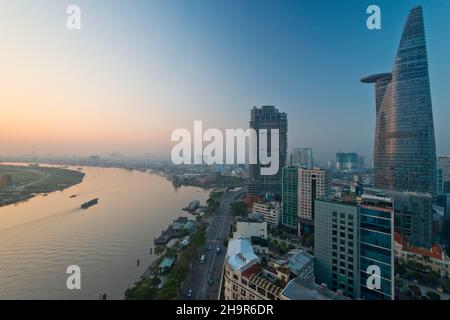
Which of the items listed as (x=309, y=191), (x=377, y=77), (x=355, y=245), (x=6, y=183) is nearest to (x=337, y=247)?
(x=355, y=245)

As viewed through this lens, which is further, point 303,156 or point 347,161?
point 347,161

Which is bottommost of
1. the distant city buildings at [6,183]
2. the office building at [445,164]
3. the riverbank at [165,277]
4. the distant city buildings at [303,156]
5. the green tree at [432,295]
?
the green tree at [432,295]

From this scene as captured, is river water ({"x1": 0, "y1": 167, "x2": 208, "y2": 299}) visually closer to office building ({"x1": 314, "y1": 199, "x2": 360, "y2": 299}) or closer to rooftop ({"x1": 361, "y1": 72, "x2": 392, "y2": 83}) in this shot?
office building ({"x1": 314, "y1": 199, "x2": 360, "y2": 299})

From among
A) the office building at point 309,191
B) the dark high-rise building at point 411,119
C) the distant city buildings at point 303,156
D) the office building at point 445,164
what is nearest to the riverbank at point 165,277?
the office building at point 309,191

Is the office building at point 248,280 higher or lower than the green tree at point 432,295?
higher

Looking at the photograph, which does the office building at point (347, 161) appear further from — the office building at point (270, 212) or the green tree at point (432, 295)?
the green tree at point (432, 295)

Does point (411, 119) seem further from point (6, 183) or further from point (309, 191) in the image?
point (6, 183)
